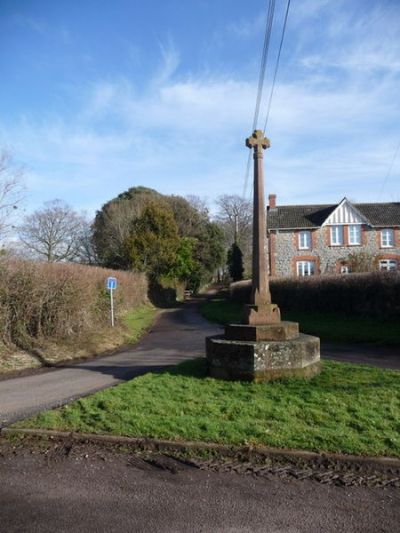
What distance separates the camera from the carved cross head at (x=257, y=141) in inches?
347

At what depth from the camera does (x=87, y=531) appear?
3402 millimetres

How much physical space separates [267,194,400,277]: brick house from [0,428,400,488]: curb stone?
34.6 m

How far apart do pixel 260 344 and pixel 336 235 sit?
112ft

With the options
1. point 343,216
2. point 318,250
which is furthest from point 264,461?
point 343,216

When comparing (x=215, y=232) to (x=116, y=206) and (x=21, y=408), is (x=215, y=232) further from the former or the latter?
(x=21, y=408)

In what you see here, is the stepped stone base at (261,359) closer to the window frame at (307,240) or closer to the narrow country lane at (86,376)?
the narrow country lane at (86,376)

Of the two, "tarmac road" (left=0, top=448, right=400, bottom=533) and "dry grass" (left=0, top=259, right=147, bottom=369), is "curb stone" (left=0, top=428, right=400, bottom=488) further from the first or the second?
"dry grass" (left=0, top=259, right=147, bottom=369)

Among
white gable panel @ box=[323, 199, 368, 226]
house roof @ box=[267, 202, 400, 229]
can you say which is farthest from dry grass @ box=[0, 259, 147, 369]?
white gable panel @ box=[323, 199, 368, 226]

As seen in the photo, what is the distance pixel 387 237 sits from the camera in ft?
128

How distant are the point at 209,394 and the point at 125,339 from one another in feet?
32.9

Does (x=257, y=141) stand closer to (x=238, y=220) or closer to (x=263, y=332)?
(x=263, y=332)

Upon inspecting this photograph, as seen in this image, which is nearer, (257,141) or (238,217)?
(257,141)

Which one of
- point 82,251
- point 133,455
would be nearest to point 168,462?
point 133,455

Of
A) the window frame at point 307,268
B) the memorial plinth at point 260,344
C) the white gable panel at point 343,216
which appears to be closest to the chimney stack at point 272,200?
the white gable panel at point 343,216
